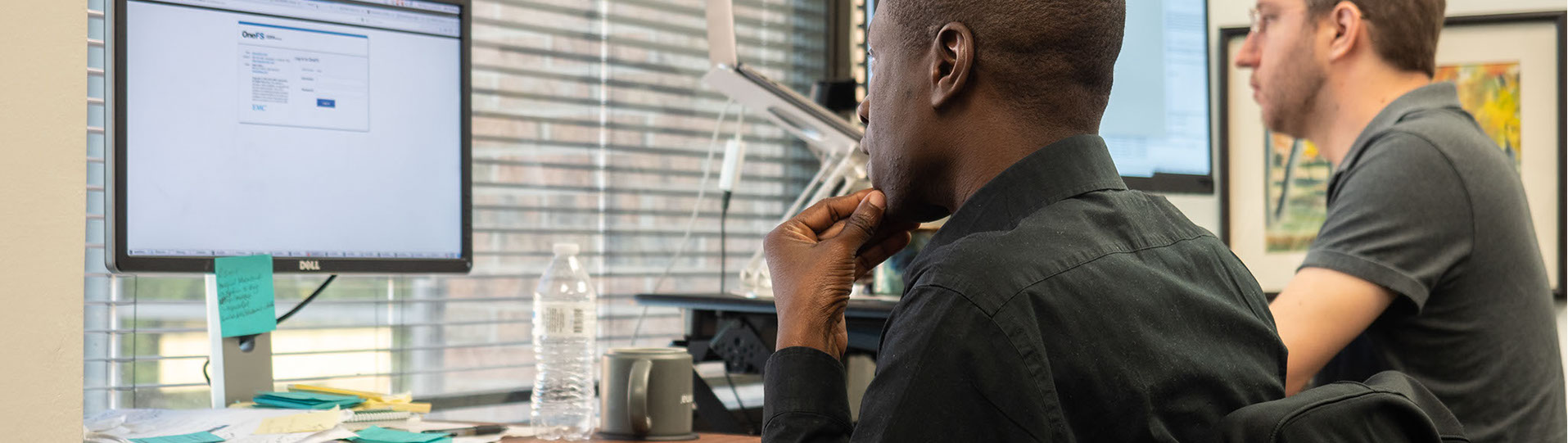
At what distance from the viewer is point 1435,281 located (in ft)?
4.86

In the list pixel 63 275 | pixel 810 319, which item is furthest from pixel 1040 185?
pixel 63 275

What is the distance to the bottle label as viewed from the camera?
159 cm

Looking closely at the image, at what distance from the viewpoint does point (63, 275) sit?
786 millimetres

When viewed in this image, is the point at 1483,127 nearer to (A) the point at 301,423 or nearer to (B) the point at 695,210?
(B) the point at 695,210

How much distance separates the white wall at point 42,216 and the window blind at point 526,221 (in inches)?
32.9

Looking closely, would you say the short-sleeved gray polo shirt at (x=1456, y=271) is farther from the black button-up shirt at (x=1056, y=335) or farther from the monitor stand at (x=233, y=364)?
the monitor stand at (x=233, y=364)

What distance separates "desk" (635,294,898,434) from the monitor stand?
547 millimetres

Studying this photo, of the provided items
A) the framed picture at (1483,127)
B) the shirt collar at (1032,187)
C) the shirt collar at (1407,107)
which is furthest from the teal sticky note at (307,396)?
the framed picture at (1483,127)

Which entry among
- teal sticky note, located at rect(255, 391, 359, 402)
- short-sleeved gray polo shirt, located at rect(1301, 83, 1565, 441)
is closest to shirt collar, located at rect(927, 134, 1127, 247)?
short-sleeved gray polo shirt, located at rect(1301, 83, 1565, 441)

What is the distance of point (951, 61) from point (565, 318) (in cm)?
84

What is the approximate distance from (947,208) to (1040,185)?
12cm

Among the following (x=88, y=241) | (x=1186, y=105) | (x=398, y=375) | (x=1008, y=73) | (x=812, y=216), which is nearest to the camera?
(x=1008, y=73)

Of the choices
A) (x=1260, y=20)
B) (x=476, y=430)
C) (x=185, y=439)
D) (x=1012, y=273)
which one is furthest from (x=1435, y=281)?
(x=185, y=439)

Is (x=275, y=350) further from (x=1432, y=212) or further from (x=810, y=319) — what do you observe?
(x=1432, y=212)
